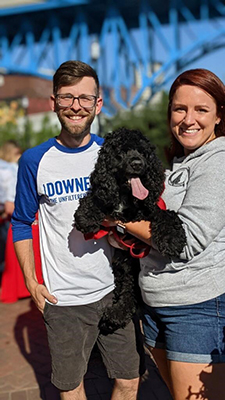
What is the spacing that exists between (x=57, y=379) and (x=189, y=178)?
1.48m

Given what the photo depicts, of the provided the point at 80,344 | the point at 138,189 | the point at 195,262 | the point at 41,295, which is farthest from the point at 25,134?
the point at 195,262

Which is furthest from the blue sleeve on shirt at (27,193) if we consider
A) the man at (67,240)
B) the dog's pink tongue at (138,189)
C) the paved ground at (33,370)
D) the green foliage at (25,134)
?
the green foliage at (25,134)

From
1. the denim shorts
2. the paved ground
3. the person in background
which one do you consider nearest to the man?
the paved ground

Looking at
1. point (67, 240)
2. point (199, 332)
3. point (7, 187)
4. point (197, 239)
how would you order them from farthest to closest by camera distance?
point (7, 187) → point (67, 240) → point (199, 332) → point (197, 239)

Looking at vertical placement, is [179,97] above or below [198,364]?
above

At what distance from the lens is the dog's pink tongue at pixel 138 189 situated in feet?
6.97

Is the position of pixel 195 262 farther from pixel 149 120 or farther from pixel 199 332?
pixel 149 120

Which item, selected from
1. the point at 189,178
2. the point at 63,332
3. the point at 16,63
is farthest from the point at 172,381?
the point at 16,63

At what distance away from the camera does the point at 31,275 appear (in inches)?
106

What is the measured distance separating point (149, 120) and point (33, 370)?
13.7 meters

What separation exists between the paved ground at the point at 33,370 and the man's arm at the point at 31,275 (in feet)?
2.13

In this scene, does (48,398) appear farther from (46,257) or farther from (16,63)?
(16,63)

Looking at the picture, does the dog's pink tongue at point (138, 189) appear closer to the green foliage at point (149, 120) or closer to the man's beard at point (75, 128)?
the man's beard at point (75, 128)

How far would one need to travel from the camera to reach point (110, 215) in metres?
2.37
